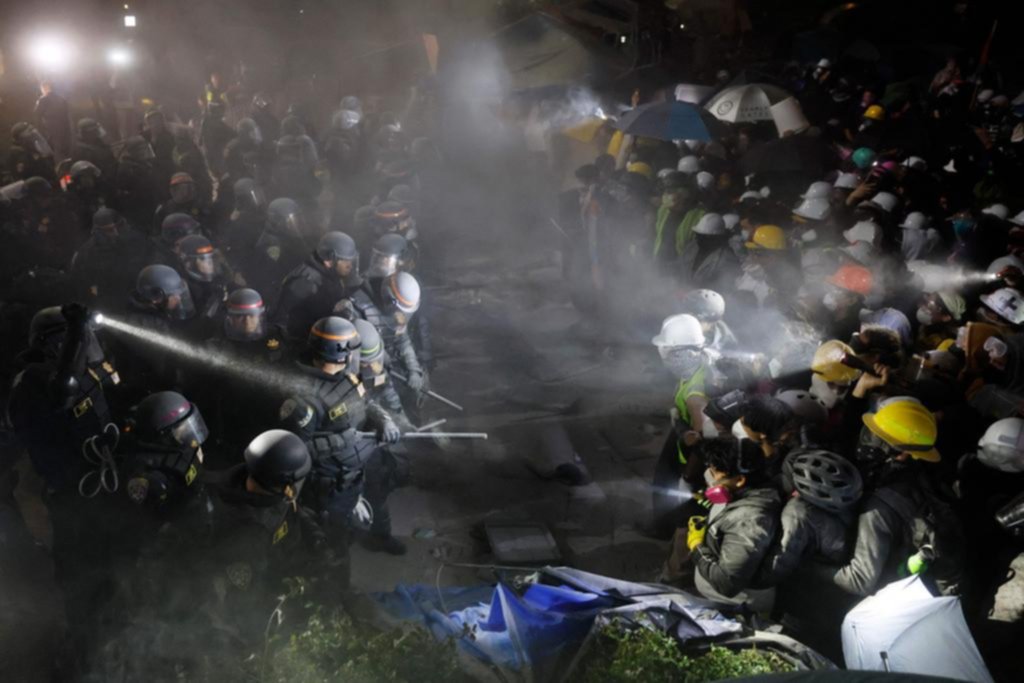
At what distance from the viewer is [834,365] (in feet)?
20.5

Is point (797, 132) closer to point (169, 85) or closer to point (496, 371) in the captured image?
point (496, 371)

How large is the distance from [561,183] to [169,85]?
46.6ft

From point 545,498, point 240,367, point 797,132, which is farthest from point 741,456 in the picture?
point 797,132

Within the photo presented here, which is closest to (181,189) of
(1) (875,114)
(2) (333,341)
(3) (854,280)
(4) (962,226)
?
(2) (333,341)

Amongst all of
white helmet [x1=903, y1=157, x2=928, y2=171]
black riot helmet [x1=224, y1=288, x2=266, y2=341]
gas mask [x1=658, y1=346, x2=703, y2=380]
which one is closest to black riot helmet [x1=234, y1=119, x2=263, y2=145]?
black riot helmet [x1=224, y1=288, x2=266, y2=341]

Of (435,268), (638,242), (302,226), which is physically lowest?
(435,268)

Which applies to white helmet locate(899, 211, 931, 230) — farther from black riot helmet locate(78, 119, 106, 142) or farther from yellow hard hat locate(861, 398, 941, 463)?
black riot helmet locate(78, 119, 106, 142)

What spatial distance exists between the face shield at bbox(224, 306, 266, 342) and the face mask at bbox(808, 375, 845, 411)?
525 cm

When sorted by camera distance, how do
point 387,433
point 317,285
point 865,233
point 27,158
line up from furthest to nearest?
point 27,158
point 865,233
point 317,285
point 387,433

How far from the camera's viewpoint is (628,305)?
12.5 m

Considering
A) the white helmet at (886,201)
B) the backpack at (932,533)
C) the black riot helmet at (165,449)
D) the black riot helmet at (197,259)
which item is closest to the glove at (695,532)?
the backpack at (932,533)

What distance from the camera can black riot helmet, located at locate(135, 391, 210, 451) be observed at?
4852mm

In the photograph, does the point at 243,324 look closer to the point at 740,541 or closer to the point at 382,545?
the point at 382,545

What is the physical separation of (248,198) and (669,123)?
7.48m
